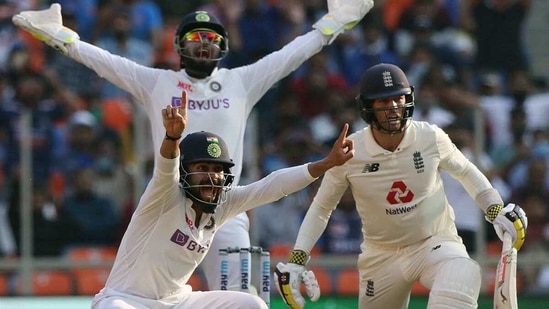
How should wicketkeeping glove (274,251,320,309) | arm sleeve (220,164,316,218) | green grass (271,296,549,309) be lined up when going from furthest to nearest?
1. green grass (271,296,549,309)
2. wicketkeeping glove (274,251,320,309)
3. arm sleeve (220,164,316,218)

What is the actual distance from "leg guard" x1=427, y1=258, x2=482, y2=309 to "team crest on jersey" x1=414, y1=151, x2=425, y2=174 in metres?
0.63

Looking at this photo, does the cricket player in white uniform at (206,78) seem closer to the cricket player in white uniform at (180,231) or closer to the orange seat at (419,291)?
the cricket player in white uniform at (180,231)

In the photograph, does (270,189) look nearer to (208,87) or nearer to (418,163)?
(418,163)

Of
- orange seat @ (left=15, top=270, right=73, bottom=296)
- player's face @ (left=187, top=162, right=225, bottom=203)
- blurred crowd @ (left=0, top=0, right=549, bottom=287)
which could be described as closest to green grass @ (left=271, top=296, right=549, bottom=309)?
blurred crowd @ (left=0, top=0, right=549, bottom=287)

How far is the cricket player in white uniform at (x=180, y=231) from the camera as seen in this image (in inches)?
322

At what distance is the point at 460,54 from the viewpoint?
595 inches

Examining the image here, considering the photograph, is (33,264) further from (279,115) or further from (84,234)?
(279,115)

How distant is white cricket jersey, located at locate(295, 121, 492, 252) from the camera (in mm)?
9031

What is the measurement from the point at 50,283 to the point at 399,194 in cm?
475

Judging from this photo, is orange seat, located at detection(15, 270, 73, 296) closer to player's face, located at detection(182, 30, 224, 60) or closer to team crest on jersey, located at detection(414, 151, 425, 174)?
player's face, located at detection(182, 30, 224, 60)

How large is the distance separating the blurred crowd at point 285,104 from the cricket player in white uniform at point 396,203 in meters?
3.67

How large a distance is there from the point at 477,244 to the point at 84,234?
3620 millimetres

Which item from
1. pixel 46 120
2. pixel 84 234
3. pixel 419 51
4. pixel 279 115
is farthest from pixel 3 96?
pixel 419 51

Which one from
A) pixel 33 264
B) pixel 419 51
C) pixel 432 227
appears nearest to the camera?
pixel 432 227
